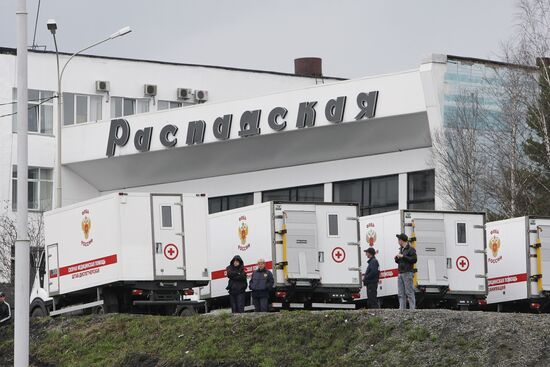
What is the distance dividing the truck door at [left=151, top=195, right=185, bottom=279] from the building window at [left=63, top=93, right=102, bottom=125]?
1392 inches

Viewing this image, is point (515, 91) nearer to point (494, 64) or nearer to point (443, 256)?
point (494, 64)

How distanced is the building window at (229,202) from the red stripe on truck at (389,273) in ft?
79.4

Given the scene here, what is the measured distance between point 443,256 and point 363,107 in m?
19.5

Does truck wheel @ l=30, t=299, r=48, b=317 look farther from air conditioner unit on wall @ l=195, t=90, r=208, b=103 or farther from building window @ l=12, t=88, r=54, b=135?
air conditioner unit on wall @ l=195, t=90, r=208, b=103

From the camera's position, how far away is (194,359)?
975 inches

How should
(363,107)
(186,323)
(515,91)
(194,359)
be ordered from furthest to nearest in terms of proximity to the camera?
(363,107)
(515,91)
(186,323)
(194,359)

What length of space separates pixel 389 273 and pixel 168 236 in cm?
549

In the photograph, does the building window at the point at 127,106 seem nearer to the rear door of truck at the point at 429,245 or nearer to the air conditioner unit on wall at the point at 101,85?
the air conditioner unit on wall at the point at 101,85

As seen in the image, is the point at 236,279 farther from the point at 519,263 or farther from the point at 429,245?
the point at 519,263

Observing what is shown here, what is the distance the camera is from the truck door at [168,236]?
3216cm

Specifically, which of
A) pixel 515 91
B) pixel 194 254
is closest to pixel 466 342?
pixel 194 254

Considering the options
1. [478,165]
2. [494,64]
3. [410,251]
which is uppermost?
[494,64]

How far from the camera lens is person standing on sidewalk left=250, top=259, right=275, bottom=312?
105ft

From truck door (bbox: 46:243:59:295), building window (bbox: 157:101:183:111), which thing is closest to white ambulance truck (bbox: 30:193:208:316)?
truck door (bbox: 46:243:59:295)
